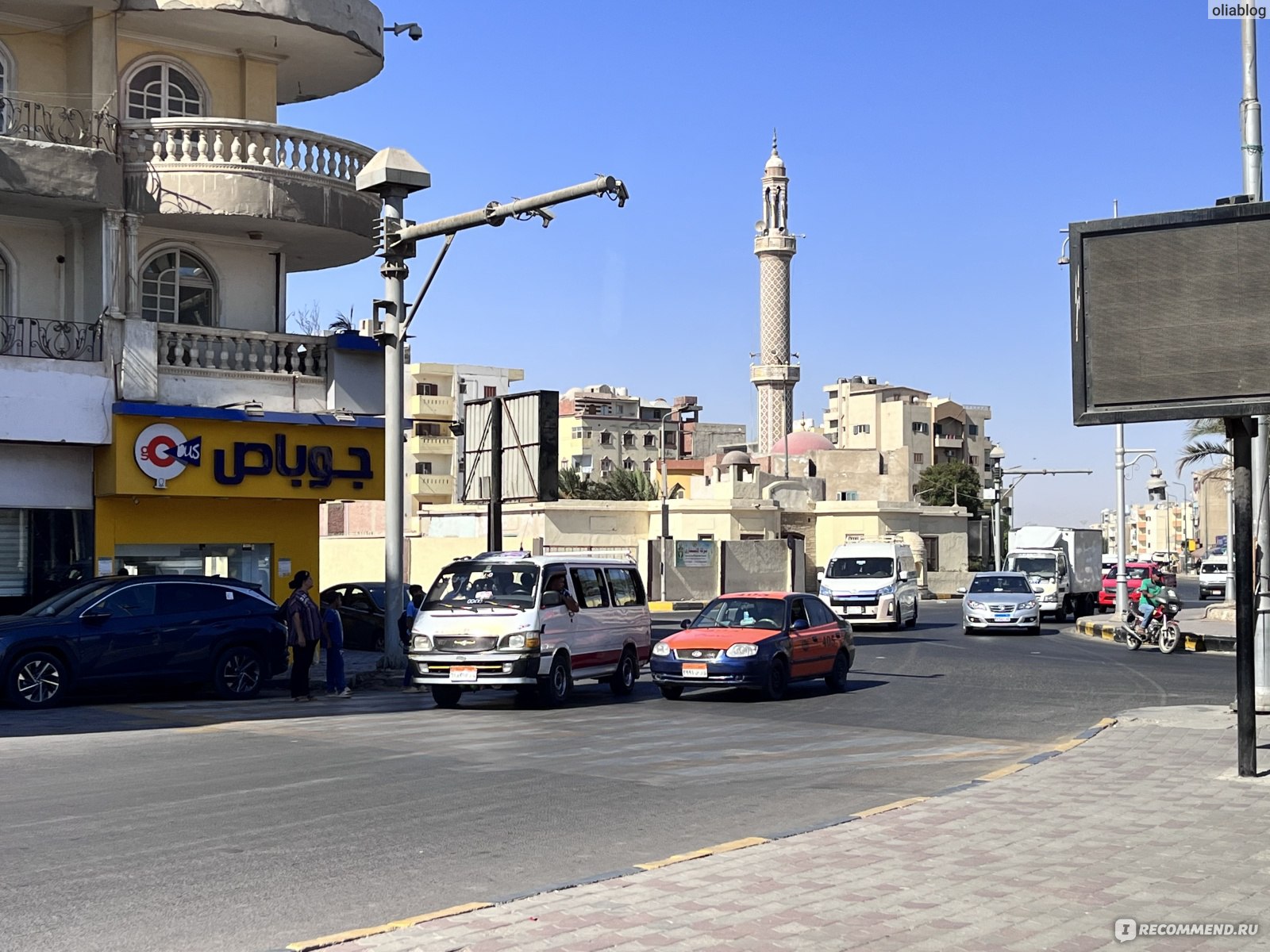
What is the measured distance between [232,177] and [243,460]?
14.8ft

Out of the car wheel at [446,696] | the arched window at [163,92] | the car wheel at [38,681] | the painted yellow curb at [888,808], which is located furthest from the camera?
the arched window at [163,92]

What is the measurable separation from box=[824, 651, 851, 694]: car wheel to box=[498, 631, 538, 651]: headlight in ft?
16.0

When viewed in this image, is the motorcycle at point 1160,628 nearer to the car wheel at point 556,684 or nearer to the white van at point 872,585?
the white van at point 872,585

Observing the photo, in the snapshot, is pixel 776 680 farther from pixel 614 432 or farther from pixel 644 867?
pixel 614 432

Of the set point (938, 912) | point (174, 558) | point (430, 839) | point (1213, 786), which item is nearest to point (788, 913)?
point (938, 912)

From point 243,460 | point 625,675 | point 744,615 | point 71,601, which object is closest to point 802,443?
point 243,460

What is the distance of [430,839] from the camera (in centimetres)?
927

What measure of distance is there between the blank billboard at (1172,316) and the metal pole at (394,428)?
13121mm

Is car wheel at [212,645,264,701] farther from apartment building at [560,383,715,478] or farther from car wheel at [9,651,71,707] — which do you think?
apartment building at [560,383,715,478]

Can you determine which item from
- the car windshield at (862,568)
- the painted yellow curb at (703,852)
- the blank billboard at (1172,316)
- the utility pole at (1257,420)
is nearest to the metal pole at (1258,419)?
the utility pole at (1257,420)

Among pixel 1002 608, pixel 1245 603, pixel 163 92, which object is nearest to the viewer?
pixel 1245 603

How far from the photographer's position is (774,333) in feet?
387

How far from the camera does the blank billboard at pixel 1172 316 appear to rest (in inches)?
413

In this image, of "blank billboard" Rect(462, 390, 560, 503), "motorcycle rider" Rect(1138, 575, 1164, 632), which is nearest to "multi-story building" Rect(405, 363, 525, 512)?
"blank billboard" Rect(462, 390, 560, 503)
